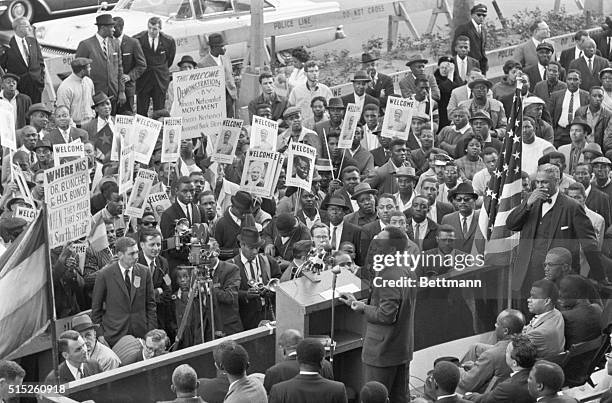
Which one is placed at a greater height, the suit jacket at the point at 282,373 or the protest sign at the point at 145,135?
the protest sign at the point at 145,135

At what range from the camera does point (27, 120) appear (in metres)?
20.9

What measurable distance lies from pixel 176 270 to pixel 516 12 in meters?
18.5

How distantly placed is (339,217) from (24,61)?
24.7 ft

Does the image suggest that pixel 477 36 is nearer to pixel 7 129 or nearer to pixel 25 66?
pixel 25 66

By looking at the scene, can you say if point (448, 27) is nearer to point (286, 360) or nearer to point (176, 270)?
point (176, 270)

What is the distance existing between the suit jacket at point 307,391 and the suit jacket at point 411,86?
1083 cm

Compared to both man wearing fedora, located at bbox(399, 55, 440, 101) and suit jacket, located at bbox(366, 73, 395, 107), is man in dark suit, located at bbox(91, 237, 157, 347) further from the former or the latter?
suit jacket, located at bbox(366, 73, 395, 107)

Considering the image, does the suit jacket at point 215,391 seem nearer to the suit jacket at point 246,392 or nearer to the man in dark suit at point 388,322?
the suit jacket at point 246,392

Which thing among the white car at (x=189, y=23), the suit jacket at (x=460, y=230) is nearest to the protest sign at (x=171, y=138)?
the suit jacket at (x=460, y=230)

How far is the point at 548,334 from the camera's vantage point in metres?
13.0

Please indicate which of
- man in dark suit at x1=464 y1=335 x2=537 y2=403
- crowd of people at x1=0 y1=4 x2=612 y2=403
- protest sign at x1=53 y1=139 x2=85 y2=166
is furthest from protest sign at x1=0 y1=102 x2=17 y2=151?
man in dark suit at x1=464 y1=335 x2=537 y2=403

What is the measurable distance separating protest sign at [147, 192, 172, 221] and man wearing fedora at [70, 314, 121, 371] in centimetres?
347

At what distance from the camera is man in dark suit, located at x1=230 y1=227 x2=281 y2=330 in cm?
1541

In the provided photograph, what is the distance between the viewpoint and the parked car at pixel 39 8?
2591 centimetres
